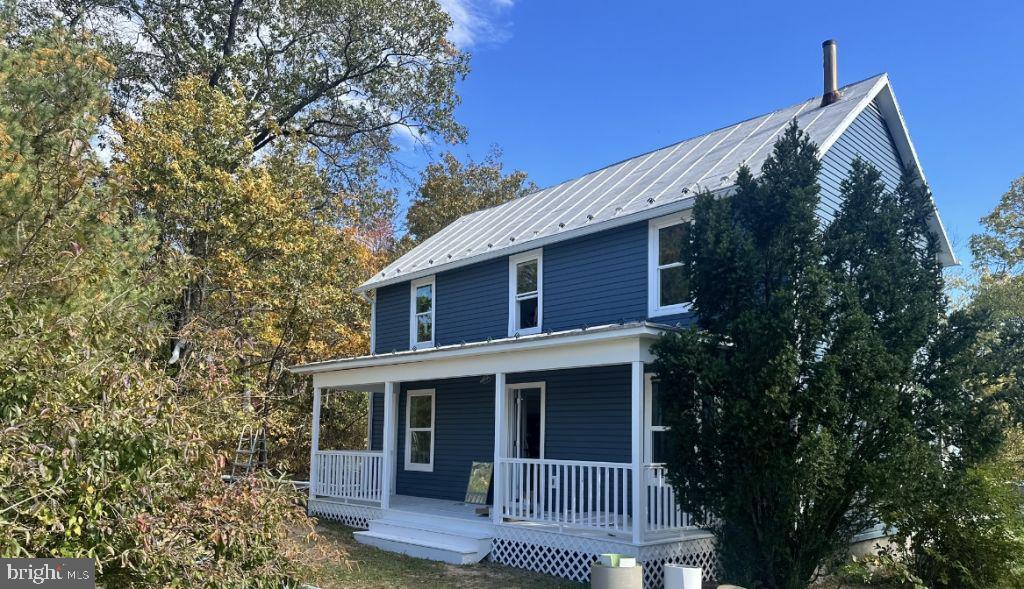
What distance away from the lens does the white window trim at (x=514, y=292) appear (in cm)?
1361

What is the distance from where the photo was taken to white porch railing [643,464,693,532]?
9609mm

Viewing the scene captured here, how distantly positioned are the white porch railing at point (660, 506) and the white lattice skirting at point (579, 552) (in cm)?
24

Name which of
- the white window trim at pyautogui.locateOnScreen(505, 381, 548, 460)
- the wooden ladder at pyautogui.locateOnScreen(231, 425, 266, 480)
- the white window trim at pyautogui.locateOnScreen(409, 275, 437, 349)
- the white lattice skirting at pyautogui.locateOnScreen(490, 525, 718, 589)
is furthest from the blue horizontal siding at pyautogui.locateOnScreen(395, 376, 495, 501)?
the wooden ladder at pyautogui.locateOnScreen(231, 425, 266, 480)

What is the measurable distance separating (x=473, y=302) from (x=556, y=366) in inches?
184

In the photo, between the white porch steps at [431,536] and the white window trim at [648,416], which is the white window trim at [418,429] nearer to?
the white porch steps at [431,536]

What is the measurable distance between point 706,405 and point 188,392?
17.3ft

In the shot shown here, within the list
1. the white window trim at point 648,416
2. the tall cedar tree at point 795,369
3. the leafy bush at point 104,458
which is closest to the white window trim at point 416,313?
the white window trim at point 648,416

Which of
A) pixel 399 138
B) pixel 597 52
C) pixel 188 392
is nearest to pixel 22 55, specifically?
pixel 188 392

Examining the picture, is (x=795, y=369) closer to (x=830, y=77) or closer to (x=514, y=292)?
(x=514, y=292)

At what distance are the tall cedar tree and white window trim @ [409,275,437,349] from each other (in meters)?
8.02

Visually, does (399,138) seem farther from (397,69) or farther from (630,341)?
(630,341)

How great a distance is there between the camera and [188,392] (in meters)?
6.75

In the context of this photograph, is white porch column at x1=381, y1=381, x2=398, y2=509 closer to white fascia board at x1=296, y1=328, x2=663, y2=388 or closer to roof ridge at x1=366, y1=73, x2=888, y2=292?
white fascia board at x1=296, y1=328, x2=663, y2=388

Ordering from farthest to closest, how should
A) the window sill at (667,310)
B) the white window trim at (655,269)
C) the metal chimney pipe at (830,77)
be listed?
the metal chimney pipe at (830,77)
the white window trim at (655,269)
the window sill at (667,310)
